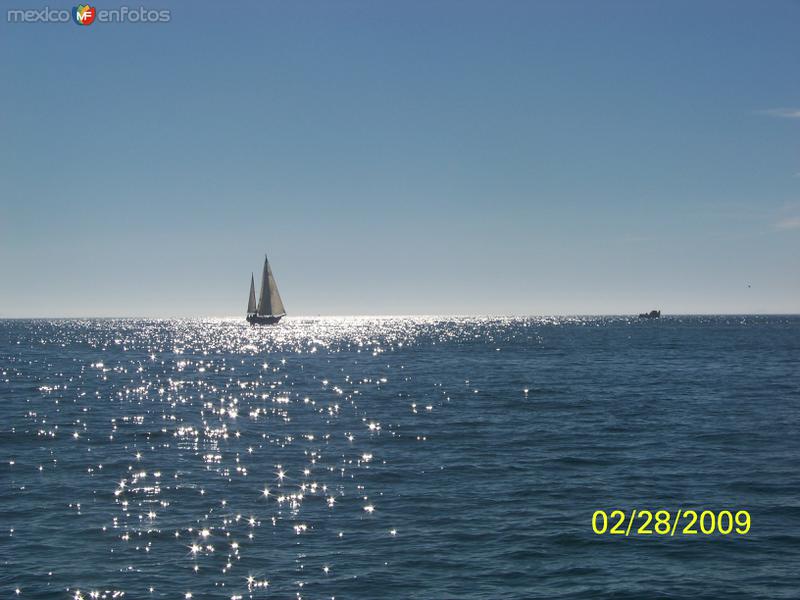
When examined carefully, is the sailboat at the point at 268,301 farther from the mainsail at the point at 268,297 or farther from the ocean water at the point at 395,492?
the ocean water at the point at 395,492

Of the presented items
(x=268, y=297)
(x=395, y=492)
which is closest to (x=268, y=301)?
(x=268, y=297)

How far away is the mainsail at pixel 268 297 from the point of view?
18518 cm

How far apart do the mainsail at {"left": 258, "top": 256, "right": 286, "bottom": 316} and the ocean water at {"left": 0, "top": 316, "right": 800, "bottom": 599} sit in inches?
4884

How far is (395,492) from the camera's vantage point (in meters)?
27.9

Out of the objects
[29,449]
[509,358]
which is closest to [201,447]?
[29,449]

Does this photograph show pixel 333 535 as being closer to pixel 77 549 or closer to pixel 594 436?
pixel 77 549

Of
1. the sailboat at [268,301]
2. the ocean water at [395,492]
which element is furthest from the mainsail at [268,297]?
the ocean water at [395,492]

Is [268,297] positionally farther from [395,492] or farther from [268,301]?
[395,492]

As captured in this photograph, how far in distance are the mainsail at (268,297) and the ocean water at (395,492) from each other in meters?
124

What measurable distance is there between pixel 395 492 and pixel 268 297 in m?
168

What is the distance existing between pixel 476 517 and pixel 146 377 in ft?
218

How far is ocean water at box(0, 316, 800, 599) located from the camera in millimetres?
19500

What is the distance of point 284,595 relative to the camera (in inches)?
723

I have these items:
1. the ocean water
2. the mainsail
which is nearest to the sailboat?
the mainsail
